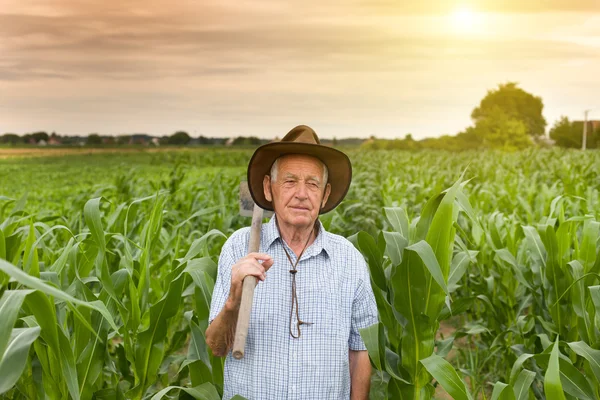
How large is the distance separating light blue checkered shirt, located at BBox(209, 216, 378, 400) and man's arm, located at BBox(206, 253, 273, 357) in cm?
5

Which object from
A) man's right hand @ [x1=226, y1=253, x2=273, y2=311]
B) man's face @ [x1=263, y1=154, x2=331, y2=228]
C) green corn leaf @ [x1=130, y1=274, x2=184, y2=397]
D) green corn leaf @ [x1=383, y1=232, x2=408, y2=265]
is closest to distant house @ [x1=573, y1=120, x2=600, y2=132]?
green corn leaf @ [x1=383, y1=232, x2=408, y2=265]

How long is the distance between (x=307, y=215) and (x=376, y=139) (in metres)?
71.0

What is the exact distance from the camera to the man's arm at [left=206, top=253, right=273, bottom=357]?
184cm

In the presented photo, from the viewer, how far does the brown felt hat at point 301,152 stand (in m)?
2.16

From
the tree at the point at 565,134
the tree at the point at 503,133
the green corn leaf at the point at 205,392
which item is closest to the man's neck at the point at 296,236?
the green corn leaf at the point at 205,392

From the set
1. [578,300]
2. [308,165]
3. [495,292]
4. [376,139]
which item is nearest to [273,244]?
[308,165]

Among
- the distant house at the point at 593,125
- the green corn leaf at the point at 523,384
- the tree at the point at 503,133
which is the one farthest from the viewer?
the distant house at the point at 593,125

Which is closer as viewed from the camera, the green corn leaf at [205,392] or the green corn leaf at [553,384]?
the green corn leaf at [553,384]

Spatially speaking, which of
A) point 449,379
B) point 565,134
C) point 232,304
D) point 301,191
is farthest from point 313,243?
point 565,134

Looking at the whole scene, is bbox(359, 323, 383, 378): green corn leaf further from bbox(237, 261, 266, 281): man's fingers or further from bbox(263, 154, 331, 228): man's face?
bbox(237, 261, 266, 281): man's fingers

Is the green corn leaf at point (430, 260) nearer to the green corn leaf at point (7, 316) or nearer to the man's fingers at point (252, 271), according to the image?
the man's fingers at point (252, 271)

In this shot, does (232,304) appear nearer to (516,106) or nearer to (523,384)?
(523,384)

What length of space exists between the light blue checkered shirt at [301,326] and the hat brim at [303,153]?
0.21 metres

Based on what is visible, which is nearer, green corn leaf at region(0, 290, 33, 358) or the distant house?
green corn leaf at region(0, 290, 33, 358)
